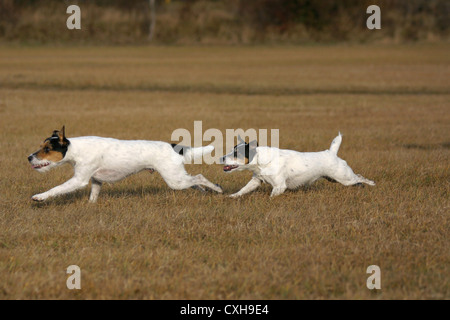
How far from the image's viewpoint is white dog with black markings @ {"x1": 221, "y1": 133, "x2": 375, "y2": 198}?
917 cm

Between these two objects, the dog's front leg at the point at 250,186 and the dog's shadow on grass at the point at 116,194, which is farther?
the dog's front leg at the point at 250,186

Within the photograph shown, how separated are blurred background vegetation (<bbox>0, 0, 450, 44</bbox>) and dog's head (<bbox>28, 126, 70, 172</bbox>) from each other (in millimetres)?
44534

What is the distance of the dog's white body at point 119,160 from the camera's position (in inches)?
353

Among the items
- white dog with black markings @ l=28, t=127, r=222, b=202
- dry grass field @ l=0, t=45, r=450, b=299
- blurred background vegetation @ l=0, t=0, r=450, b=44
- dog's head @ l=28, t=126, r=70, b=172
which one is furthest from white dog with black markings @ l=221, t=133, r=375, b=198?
blurred background vegetation @ l=0, t=0, r=450, b=44

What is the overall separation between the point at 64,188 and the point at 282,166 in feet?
9.91

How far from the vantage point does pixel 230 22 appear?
5491 centimetres

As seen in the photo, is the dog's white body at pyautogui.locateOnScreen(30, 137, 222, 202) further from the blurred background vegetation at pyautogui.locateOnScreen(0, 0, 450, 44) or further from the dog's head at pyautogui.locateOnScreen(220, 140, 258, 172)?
the blurred background vegetation at pyautogui.locateOnScreen(0, 0, 450, 44)

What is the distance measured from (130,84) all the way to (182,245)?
2349 cm

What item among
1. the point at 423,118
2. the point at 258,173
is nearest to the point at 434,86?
the point at 423,118

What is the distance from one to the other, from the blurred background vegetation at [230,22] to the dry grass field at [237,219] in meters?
30.3

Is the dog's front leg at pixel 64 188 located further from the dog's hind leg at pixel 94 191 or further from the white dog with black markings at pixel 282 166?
the white dog with black markings at pixel 282 166

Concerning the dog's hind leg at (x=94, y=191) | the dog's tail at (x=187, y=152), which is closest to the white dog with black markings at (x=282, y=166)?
the dog's tail at (x=187, y=152)

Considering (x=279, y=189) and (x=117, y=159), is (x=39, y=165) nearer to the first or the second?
(x=117, y=159)

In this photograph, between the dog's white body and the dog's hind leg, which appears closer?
the dog's white body
